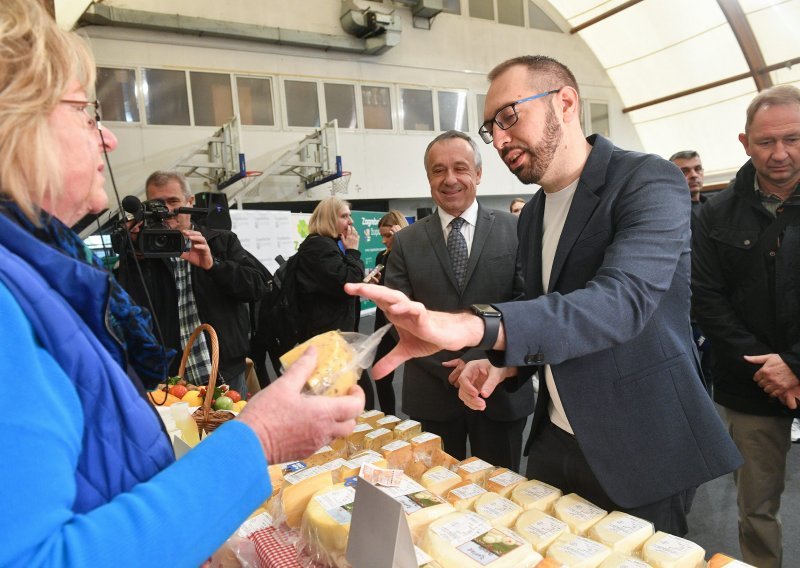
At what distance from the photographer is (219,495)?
63 cm

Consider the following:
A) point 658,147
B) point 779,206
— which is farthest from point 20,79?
point 658,147

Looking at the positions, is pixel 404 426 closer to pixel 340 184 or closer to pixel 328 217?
pixel 328 217

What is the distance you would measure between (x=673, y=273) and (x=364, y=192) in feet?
33.3

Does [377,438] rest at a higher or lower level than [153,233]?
lower

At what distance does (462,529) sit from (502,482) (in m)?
0.28

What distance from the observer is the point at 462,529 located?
3.33ft

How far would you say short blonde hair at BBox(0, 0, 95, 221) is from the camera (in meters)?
0.61

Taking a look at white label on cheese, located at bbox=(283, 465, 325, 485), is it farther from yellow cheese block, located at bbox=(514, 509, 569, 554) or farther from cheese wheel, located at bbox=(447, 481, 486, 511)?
yellow cheese block, located at bbox=(514, 509, 569, 554)

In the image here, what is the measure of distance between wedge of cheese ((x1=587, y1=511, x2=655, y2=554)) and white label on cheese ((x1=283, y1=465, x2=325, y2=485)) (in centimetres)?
61

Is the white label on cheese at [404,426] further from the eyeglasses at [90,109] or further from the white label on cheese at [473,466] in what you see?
the eyeglasses at [90,109]

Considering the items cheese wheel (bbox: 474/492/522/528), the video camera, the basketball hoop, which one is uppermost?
the basketball hoop

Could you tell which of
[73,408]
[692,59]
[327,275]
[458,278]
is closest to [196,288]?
[327,275]

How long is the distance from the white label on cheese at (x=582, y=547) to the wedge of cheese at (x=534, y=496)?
0.15m

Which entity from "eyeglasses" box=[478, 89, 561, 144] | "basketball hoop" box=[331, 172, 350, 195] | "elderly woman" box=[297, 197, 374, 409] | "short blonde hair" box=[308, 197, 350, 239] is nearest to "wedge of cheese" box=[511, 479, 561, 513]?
"eyeglasses" box=[478, 89, 561, 144]
